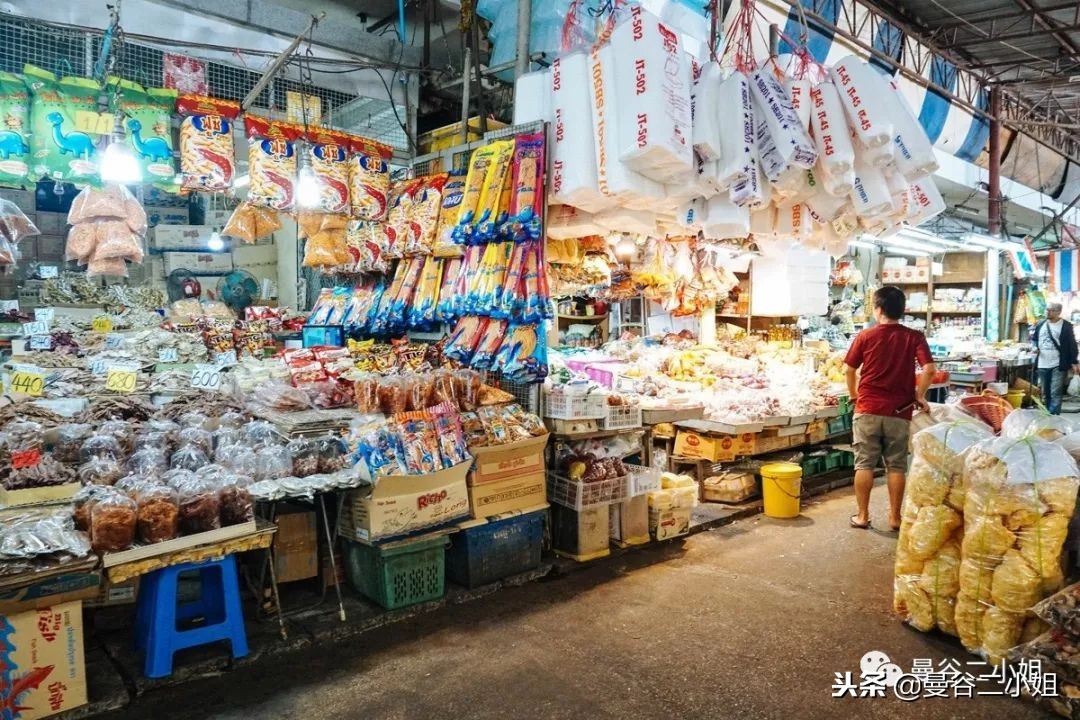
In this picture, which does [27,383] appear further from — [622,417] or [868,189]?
[868,189]

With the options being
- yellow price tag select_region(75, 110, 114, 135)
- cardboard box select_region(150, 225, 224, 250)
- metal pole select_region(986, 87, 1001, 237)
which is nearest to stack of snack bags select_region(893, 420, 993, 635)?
yellow price tag select_region(75, 110, 114, 135)

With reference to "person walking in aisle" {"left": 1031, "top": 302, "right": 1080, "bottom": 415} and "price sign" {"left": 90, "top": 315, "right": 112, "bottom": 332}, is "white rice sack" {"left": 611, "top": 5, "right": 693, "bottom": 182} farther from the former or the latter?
"person walking in aisle" {"left": 1031, "top": 302, "right": 1080, "bottom": 415}

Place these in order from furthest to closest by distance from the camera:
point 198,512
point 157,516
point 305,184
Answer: point 305,184
point 198,512
point 157,516

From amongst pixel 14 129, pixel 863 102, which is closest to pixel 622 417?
pixel 863 102

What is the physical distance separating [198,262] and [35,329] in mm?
4920

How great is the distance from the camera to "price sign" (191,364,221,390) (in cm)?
514

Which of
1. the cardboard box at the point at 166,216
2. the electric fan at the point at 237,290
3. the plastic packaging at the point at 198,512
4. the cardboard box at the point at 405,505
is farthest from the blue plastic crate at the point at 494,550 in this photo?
the cardboard box at the point at 166,216

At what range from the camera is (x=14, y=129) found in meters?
3.92

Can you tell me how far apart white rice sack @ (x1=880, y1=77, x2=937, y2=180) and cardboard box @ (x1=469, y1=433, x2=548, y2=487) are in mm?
2942

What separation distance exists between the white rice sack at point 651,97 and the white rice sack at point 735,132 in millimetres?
324

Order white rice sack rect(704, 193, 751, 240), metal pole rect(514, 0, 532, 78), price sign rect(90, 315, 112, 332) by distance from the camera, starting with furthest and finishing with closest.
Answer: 1. price sign rect(90, 315, 112, 332)
2. metal pole rect(514, 0, 532, 78)
3. white rice sack rect(704, 193, 751, 240)

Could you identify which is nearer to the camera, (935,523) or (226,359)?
(935,523)

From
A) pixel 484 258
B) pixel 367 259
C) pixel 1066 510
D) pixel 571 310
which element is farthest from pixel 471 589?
pixel 571 310

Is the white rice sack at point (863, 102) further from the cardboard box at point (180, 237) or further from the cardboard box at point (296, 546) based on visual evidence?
the cardboard box at point (180, 237)
